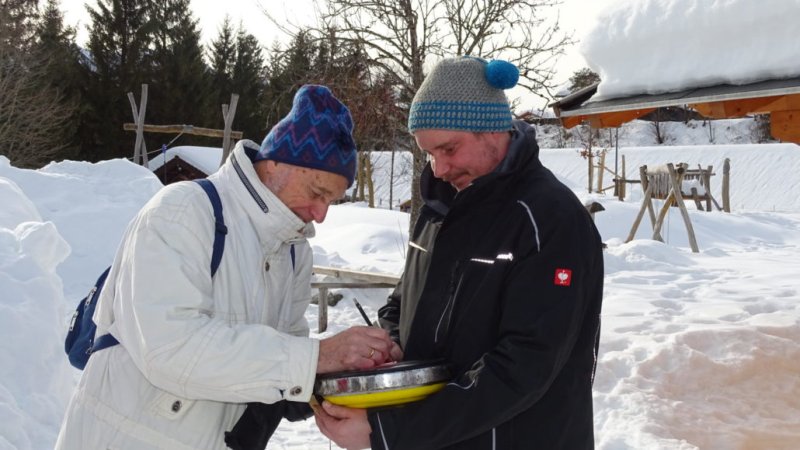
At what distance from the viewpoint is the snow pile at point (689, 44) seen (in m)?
4.07

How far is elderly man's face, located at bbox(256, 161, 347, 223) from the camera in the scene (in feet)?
6.82

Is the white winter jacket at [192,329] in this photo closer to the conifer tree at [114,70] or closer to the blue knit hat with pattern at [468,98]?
the blue knit hat with pattern at [468,98]

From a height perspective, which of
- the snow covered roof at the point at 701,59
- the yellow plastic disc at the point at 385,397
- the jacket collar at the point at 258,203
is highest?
the snow covered roof at the point at 701,59

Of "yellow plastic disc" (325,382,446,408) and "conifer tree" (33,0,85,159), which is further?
"conifer tree" (33,0,85,159)

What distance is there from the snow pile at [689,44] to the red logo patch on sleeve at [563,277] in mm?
2820

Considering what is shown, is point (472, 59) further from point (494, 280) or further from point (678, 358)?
point (678, 358)

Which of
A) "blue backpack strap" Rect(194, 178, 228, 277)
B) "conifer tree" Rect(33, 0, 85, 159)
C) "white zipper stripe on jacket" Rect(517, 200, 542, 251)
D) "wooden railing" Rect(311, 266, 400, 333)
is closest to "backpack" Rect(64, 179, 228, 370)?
"blue backpack strap" Rect(194, 178, 228, 277)

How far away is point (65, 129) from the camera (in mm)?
31094

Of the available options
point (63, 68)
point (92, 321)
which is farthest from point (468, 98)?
point (63, 68)

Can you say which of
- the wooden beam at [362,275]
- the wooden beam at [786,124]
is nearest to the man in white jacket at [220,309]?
the wooden beam at [786,124]

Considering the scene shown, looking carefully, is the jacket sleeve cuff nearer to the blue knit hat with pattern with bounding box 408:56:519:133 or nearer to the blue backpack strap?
the blue backpack strap

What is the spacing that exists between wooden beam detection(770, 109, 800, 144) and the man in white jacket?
3.73 meters

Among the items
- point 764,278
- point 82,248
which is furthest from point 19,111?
point 764,278

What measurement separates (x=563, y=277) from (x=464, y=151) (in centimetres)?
53
